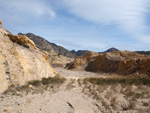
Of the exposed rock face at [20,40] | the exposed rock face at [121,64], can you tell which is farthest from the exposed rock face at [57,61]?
the exposed rock face at [20,40]

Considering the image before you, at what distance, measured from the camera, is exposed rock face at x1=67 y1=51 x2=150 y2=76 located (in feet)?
66.1

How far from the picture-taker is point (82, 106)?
593 cm

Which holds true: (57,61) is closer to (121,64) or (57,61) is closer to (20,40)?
(121,64)

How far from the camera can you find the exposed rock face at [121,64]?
20145 millimetres

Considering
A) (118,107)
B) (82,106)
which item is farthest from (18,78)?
(118,107)

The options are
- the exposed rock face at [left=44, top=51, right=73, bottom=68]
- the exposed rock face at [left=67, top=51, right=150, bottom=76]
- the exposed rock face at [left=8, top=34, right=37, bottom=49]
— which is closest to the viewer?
the exposed rock face at [left=8, top=34, right=37, bottom=49]

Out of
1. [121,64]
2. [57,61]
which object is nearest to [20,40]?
[121,64]

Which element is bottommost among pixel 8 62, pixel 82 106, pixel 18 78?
pixel 82 106

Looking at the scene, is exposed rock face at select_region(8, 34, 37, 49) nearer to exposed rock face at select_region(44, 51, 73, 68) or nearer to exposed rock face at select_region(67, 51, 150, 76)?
exposed rock face at select_region(67, 51, 150, 76)

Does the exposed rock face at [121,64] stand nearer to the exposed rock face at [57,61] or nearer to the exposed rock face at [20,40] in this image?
the exposed rock face at [57,61]

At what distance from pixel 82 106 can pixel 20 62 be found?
17.5 ft

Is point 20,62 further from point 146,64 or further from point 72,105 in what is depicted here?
point 146,64

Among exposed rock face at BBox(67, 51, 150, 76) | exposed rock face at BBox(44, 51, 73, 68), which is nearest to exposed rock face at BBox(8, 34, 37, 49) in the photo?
exposed rock face at BBox(67, 51, 150, 76)

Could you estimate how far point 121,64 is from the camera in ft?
79.7
